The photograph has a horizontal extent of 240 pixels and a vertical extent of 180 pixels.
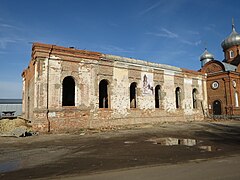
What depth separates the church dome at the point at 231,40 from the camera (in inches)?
1404

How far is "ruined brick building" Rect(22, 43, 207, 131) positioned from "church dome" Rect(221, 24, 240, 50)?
17029 millimetres

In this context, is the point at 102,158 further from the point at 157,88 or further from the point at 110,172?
the point at 157,88

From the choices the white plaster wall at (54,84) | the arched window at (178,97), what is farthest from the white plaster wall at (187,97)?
the white plaster wall at (54,84)

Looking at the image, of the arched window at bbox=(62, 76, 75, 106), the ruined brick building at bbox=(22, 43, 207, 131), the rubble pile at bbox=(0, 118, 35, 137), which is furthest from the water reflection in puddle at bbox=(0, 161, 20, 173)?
the arched window at bbox=(62, 76, 75, 106)

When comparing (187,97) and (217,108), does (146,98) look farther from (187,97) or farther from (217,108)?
(217,108)

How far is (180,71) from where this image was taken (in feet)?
75.9

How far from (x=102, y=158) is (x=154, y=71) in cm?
1534

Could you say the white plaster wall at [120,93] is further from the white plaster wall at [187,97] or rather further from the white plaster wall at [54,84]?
the white plaster wall at [187,97]

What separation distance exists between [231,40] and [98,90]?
1203 inches

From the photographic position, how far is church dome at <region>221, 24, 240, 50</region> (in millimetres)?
35656

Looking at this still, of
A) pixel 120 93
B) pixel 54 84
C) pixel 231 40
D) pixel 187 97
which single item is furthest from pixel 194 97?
pixel 231 40

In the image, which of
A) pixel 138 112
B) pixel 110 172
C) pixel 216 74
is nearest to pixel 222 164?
pixel 110 172

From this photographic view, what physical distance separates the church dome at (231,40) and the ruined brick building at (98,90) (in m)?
17.0

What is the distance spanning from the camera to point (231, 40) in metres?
36.1
